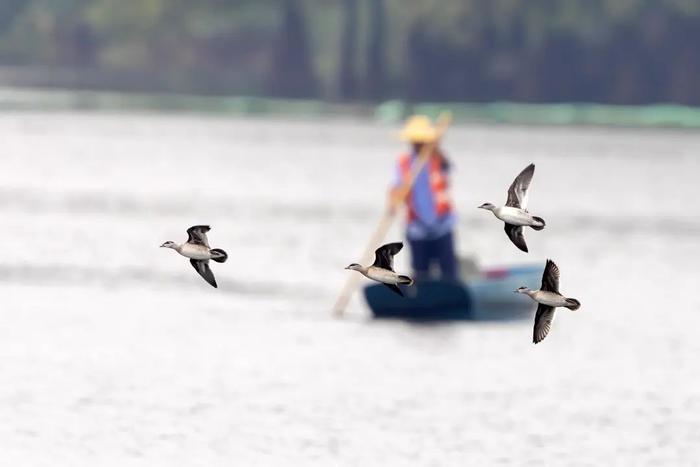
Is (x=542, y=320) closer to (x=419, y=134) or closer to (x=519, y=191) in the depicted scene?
(x=519, y=191)

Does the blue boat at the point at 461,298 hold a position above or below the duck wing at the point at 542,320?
above

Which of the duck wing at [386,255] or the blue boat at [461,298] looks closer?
the duck wing at [386,255]

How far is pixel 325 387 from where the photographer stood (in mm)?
28625

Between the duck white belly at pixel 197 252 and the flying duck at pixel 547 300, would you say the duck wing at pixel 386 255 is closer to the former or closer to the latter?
the flying duck at pixel 547 300

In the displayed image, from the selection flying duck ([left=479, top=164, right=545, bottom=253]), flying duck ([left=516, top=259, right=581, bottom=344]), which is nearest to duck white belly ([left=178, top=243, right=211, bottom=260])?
flying duck ([left=479, top=164, right=545, bottom=253])

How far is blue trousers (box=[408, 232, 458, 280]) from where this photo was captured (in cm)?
3106

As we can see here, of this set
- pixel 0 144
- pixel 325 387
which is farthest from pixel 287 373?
pixel 0 144

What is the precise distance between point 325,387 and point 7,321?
8772 millimetres

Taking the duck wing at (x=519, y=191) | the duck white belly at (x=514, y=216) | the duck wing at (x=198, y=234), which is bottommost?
the duck wing at (x=198, y=234)

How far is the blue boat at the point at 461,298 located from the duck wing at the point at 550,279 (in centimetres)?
2327

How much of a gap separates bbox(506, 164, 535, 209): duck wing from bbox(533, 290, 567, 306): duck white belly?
1.36 feet

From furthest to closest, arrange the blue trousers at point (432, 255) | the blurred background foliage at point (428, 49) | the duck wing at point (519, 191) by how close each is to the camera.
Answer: the blurred background foliage at point (428, 49) → the blue trousers at point (432, 255) → the duck wing at point (519, 191)

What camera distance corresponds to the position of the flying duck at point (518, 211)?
9172 millimetres

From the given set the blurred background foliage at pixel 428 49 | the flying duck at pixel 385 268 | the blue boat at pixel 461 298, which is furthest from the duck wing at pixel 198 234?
the blurred background foliage at pixel 428 49
